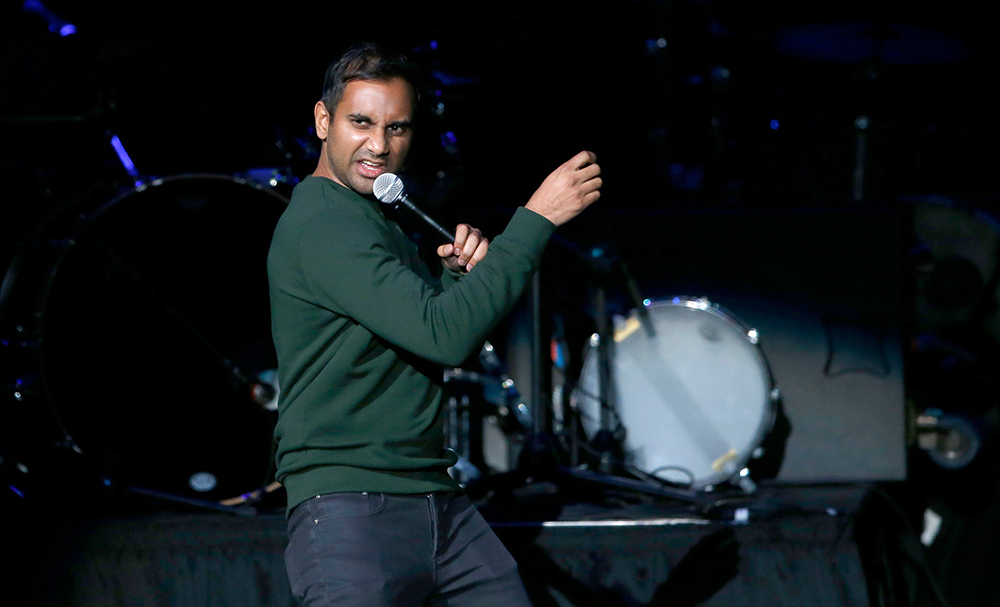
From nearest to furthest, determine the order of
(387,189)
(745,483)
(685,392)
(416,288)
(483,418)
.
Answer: (416,288)
(387,189)
(745,483)
(685,392)
(483,418)

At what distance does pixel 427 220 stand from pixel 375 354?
28 centimetres

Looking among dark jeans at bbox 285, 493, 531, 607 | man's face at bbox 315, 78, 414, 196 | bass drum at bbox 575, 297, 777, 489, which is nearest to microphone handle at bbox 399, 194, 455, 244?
man's face at bbox 315, 78, 414, 196

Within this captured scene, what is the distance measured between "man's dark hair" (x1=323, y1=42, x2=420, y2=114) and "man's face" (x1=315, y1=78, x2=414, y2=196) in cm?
1

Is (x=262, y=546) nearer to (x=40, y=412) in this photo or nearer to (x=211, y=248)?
(x=40, y=412)

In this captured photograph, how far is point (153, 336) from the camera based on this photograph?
3.78 meters

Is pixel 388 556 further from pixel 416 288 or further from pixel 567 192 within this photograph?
pixel 567 192

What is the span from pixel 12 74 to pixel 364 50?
6.92 feet

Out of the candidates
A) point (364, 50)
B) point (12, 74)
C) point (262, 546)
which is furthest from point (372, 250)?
point (12, 74)

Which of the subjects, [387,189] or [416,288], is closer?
[416,288]

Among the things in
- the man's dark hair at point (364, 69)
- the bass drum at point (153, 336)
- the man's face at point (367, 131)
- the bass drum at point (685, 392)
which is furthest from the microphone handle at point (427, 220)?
the bass drum at point (685, 392)

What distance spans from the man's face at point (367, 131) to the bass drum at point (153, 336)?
1.59 meters

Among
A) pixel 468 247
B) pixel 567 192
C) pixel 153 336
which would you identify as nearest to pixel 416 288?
pixel 468 247

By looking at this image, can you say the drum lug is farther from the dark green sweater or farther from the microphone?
the microphone

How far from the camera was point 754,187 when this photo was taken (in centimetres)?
528
